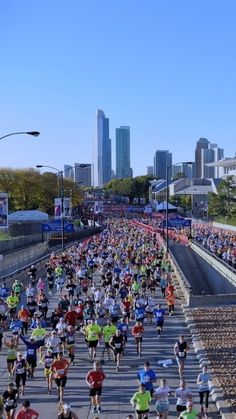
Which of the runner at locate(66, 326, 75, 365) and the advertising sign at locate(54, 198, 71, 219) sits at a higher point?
the advertising sign at locate(54, 198, 71, 219)

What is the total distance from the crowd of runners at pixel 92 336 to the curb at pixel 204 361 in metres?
0.37

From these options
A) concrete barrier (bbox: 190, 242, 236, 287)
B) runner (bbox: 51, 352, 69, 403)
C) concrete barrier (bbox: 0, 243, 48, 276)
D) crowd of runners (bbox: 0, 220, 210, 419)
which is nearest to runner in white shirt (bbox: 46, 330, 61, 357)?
crowd of runners (bbox: 0, 220, 210, 419)

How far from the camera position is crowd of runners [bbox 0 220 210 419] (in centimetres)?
1146

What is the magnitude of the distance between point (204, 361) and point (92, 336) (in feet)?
9.99

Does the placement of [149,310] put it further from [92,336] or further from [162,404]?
[162,404]

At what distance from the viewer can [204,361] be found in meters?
16.2

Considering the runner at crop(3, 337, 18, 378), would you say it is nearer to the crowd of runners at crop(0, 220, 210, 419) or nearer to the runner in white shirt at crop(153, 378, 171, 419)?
the crowd of runners at crop(0, 220, 210, 419)

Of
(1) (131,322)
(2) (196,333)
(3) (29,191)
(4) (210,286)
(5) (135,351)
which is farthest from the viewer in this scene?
(3) (29,191)

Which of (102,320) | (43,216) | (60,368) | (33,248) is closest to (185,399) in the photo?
(60,368)

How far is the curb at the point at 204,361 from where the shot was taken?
11997 millimetres

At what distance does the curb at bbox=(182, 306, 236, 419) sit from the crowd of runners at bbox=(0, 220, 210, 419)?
0.37m

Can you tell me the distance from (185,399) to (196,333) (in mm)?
8247

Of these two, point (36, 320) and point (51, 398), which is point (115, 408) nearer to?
point (51, 398)

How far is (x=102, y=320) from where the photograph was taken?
20797mm
